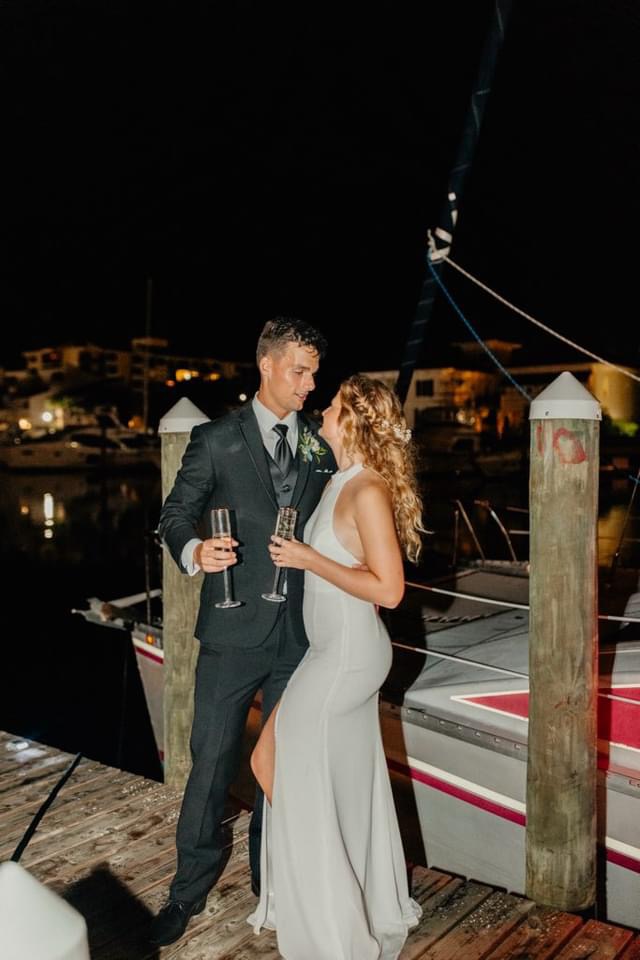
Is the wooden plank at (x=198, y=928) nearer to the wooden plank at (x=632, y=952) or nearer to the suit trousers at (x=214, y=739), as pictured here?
the suit trousers at (x=214, y=739)

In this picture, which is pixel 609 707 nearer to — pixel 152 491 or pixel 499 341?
pixel 152 491

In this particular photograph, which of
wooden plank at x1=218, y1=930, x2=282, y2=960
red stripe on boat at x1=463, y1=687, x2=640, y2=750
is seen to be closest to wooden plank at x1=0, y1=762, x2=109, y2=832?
wooden plank at x1=218, y1=930, x2=282, y2=960

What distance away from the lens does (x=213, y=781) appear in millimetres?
3102

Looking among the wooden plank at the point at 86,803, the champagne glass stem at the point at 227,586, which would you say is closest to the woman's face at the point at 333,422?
the champagne glass stem at the point at 227,586

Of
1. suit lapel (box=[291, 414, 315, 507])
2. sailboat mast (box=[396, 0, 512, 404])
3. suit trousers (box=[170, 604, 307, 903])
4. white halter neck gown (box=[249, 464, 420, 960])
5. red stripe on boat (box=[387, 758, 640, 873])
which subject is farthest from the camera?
sailboat mast (box=[396, 0, 512, 404])

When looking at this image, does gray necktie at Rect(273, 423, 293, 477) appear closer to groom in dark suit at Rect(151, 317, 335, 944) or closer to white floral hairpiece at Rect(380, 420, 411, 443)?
groom in dark suit at Rect(151, 317, 335, 944)

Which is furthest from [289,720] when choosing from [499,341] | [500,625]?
[499,341]

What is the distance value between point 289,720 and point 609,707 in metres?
2.07

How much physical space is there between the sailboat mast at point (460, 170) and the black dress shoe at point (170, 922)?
420 centimetres

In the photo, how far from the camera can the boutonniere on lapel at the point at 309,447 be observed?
3250mm

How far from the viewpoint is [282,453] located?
328 cm

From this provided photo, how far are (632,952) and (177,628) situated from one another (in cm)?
250

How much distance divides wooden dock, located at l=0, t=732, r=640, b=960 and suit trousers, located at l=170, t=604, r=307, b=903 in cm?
22

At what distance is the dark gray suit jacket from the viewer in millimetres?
3105
